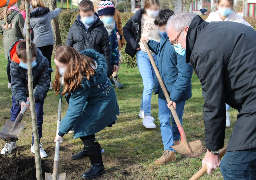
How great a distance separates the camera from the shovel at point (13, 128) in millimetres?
3750

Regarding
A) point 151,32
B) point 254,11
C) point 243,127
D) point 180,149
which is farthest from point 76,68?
point 254,11

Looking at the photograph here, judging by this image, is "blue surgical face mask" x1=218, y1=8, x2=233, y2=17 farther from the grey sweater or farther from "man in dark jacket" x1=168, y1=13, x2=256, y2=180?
the grey sweater

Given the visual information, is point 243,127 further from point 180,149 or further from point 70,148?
point 70,148

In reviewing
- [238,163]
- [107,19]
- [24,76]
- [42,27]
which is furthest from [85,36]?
[238,163]

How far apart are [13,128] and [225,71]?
2641 mm

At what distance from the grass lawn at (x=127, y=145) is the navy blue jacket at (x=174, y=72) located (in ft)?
2.71

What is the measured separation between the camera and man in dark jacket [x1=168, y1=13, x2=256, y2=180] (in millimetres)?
2199

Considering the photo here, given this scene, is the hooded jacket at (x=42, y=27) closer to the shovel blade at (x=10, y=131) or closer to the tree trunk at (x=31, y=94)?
the shovel blade at (x=10, y=131)

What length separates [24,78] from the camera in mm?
3912

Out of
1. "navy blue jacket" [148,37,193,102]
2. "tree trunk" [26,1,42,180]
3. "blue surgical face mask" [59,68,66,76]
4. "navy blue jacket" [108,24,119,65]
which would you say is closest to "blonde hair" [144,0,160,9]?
"navy blue jacket" [108,24,119,65]

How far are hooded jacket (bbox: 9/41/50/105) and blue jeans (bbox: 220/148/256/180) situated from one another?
2285 millimetres

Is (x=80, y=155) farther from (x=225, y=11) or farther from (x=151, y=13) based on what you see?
(x=225, y=11)

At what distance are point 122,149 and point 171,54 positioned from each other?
150 cm

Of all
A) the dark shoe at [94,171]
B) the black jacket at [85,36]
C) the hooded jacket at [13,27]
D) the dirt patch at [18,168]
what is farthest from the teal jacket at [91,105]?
the hooded jacket at [13,27]
